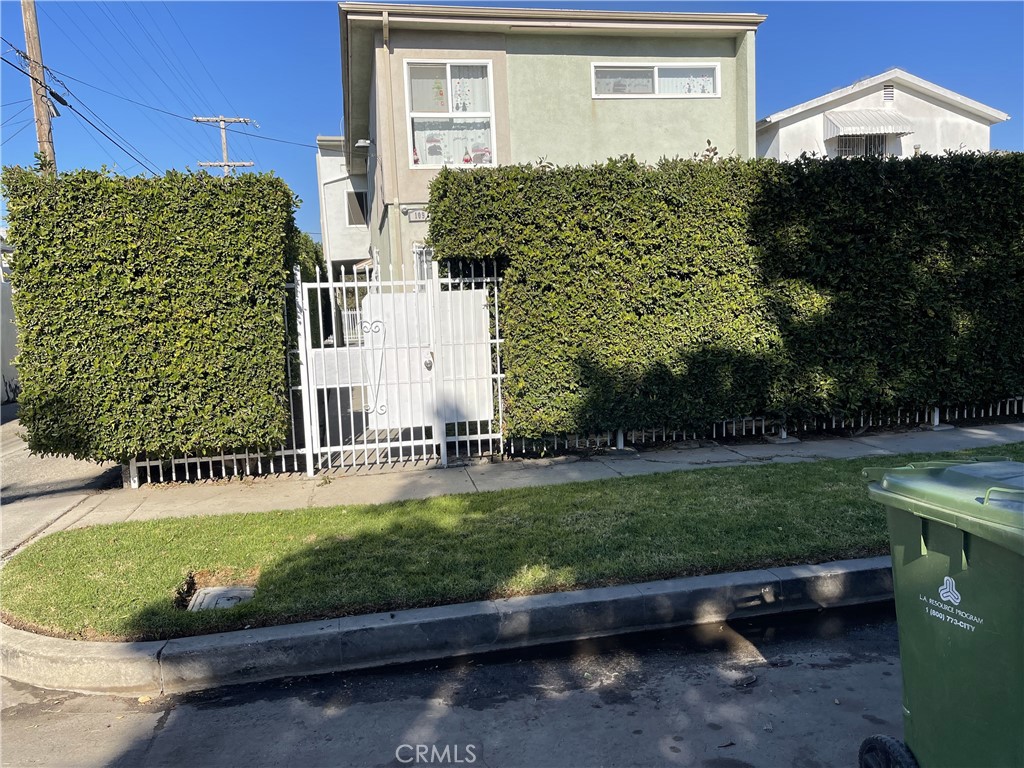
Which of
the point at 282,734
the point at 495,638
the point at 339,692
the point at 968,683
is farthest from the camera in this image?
the point at 495,638

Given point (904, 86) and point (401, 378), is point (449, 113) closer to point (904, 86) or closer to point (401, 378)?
point (401, 378)

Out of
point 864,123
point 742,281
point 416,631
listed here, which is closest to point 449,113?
point 742,281

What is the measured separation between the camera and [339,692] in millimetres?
3721

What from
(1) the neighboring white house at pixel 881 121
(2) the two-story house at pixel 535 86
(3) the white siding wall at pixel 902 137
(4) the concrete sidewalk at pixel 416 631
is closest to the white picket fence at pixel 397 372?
(4) the concrete sidewalk at pixel 416 631

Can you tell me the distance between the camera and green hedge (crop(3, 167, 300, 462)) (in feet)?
22.2

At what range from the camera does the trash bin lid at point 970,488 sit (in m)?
2.16

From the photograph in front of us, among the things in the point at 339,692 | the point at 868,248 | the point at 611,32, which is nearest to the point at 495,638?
the point at 339,692

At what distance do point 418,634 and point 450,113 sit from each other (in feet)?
37.1

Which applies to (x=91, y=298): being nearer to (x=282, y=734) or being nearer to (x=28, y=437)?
(x=28, y=437)

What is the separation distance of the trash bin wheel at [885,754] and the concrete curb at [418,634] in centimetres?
163

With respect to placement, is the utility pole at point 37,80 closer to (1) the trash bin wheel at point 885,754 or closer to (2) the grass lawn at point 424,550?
(2) the grass lawn at point 424,550

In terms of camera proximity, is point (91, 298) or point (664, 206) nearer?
point (91, 298)

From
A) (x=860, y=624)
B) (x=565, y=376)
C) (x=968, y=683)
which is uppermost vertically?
(x=565, y=376)

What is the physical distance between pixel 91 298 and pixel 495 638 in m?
5.33
